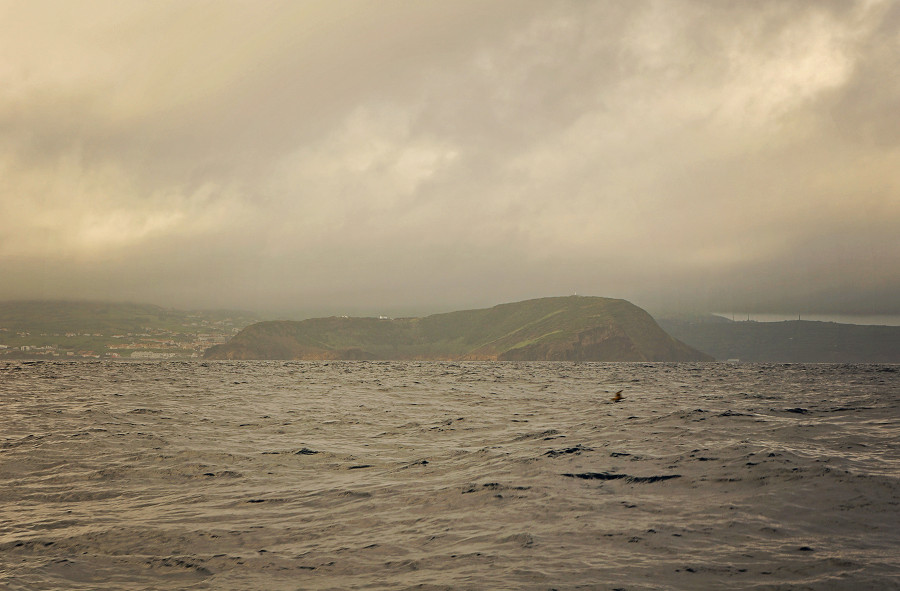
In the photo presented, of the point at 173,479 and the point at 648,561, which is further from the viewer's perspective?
the point at 173,479

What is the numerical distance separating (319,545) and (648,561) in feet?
22.2

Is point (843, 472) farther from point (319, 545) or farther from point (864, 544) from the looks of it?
point (319, 545)

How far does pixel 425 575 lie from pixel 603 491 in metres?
7.77

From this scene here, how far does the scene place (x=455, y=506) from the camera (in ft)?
48.5

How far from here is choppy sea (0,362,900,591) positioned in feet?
32.8

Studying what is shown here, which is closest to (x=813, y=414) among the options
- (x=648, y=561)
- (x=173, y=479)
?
(x=648, y=561)

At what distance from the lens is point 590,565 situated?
10.3 m

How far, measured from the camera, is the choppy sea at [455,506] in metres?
10.0

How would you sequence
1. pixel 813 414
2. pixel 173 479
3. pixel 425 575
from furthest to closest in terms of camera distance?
pixel 813 414
pixel 173 479
pixel 425 575

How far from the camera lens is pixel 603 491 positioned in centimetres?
1584

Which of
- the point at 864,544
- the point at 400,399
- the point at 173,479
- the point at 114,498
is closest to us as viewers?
the point at 864,544

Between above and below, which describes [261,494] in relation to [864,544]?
below

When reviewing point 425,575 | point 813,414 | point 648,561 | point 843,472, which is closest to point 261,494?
point 425,575

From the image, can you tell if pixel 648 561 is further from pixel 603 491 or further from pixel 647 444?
pixel 647 444
